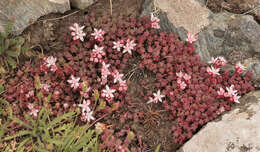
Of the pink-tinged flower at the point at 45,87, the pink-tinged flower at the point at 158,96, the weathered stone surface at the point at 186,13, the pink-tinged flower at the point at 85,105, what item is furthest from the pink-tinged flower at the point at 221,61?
the pink-tinged flower at the point at 45,87

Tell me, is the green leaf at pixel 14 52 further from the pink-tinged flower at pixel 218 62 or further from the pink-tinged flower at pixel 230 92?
the pink-tinged flower at pixel 230 92

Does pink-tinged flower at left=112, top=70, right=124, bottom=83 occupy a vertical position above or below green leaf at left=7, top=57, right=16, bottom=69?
below

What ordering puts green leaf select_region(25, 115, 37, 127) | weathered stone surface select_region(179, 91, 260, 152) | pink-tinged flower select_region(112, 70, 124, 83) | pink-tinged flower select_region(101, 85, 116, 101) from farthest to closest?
pink-tinged flower select_region(112, 70, 124, 83) < pink-tinged flower select_region(101, 85, 116, 101) < green leaf select_region(25, 115, 37, 127) < weathered stone surface select_region(179, 91, 260, 152)

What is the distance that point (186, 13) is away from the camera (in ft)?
15.9

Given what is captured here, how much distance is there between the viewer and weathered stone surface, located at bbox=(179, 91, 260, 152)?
378cm

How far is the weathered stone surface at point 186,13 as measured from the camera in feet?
15.7

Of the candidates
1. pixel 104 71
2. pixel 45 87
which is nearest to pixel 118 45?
pixel 104 71

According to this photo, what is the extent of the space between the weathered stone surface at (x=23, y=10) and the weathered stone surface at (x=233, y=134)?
2968mm

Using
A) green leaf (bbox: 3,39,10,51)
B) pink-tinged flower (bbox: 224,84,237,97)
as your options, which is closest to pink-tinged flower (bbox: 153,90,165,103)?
pink-tinged flower (bbox: 224,84,237,97)

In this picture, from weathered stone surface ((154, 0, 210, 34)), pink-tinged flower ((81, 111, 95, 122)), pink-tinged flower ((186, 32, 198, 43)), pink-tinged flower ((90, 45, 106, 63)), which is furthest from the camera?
weathered stone surface ((154, 0, 210, 34))

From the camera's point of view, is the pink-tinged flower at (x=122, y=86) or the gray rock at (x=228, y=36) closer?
the pink-tinged flower at (x=122, y=86)

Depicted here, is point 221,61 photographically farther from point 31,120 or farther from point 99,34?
point 31,120

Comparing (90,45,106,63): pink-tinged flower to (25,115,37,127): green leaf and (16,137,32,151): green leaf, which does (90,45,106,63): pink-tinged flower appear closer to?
(25,115,37,127): green leaf

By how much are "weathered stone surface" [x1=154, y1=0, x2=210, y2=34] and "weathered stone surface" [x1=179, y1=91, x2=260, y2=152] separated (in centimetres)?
150
